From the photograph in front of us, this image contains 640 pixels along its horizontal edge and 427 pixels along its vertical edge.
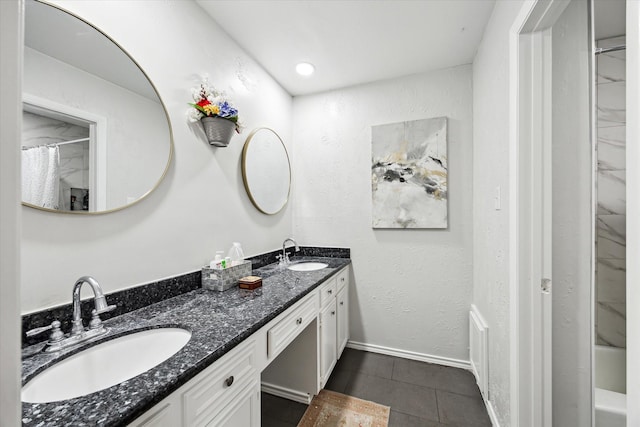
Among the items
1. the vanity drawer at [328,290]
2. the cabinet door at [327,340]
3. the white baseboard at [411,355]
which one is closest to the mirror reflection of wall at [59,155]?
the vanity drawer at [328,290]

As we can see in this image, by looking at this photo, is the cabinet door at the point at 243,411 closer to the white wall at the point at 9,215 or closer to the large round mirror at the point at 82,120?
the white wall at the point at 9,215

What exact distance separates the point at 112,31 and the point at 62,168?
0.65 metres

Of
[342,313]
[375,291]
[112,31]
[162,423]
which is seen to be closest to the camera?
[162,423]

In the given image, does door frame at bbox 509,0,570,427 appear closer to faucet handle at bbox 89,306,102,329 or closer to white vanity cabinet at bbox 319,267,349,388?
white vanity cabinet at bbox 319,267,349,388

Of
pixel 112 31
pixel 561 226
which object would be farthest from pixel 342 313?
pixel 112 31

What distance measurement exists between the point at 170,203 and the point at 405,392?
1990 mm

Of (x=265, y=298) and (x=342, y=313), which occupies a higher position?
(x=265, y=298)

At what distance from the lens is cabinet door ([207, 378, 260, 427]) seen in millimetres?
897

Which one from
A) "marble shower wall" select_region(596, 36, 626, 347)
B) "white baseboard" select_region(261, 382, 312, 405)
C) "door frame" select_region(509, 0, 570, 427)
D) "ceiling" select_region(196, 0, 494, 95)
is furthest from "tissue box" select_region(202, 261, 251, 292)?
"marble shower wall" select_region(596, 36, 626, 347)

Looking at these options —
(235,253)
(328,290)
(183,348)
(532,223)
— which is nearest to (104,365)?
(183,348)

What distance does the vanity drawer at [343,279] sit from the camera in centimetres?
220

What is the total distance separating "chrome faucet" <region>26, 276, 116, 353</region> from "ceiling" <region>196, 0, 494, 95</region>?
1.64 meters

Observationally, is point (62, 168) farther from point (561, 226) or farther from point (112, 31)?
point (561, 226)

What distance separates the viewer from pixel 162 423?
2.26 feet
